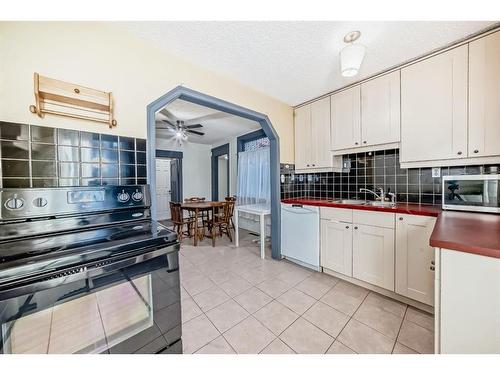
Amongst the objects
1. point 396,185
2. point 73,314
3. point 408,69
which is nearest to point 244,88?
point 408,69

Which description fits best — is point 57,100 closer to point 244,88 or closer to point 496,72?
point 244,88

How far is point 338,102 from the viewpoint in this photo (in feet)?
7.64

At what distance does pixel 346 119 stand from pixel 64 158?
8.62 ft

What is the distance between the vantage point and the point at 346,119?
7.44 ft

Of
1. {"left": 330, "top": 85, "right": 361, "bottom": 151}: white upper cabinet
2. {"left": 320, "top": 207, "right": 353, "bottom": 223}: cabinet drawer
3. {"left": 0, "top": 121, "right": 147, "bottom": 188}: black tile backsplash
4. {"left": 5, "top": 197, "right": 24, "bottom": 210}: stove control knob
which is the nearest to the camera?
{"left": 5, "top": 197, "right": 24, "bottom": 210}: stove control knob

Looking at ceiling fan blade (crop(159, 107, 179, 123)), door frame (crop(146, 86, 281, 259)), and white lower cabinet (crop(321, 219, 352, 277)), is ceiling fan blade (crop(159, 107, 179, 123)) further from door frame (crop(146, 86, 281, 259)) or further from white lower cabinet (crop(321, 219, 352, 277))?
white lower cabinet (crop(321, 219, 352, 277))

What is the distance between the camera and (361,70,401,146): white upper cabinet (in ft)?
6.24

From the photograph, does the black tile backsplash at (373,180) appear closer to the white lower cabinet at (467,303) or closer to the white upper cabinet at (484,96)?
the white upper cabinet at (484,96)

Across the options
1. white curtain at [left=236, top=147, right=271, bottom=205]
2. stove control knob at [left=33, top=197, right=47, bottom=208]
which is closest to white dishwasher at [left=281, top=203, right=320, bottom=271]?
white curtain at [left=236, top=147, right=271, bottom=205]

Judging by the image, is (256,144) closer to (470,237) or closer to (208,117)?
(208,117)

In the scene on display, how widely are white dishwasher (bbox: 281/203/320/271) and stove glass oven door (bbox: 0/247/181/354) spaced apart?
5.82ft

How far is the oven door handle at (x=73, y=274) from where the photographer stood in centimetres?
58

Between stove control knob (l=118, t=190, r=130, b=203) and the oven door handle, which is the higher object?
stove control knob (l=118, t=190, r=130, b=203)

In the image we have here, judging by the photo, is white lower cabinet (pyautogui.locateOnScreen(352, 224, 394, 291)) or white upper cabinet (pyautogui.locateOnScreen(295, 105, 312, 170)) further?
white upper cabinet (pyautogui.locateOnScreen(295, 105, 312, 170))
